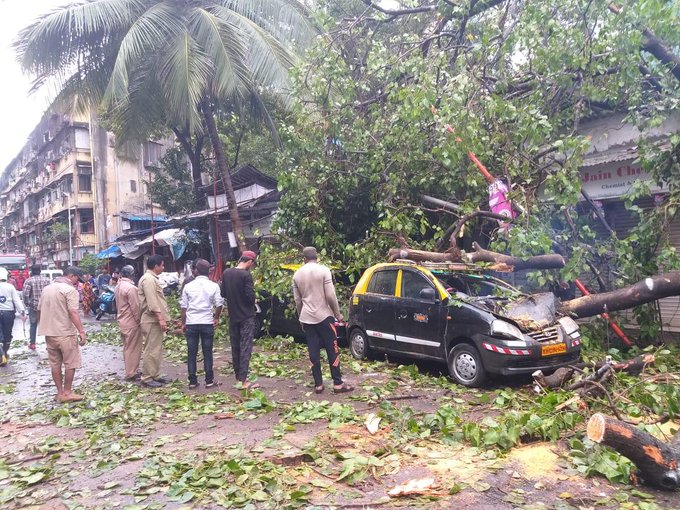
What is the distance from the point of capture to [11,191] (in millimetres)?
64125

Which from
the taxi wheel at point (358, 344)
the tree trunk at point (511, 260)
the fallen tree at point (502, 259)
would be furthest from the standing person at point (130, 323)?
the tree trunk at point (511, 260)

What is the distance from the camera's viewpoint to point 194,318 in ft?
24.0

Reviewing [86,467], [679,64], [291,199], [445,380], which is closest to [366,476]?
[86,467]

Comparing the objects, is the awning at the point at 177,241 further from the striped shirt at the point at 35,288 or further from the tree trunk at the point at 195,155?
the striped shirt at the point at 35,288

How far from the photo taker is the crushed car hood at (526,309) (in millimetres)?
7016

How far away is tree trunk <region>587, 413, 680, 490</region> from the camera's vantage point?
3.81 metres

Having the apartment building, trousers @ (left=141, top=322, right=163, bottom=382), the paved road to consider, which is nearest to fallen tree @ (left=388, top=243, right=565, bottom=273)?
trousers @ (left=141, top=322, right=163, bottom=382)

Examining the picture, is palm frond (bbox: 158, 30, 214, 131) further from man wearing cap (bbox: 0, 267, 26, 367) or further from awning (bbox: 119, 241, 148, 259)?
awning (bbox: 119, 241, 148, 259)

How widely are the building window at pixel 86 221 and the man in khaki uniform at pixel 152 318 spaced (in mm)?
37154

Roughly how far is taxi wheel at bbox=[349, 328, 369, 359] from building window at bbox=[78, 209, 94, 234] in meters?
37.4

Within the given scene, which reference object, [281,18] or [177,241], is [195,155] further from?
[281,18]

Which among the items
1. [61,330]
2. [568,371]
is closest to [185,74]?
[61,330]

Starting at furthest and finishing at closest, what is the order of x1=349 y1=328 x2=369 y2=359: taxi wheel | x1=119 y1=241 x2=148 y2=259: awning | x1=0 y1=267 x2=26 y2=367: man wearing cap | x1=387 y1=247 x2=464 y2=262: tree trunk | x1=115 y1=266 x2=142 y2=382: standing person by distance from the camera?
x1=119 y1=241 x2=148 y2=259: awning → x1=0 y1=267 x2=26 y2=367: man wearing cap → x1=349 y1=328 x2=369 y2=359: taxi wheel → x1=387 y1=247 x2=464 y2=262: tree trunk → x1=115 y1=266 x2=142 y2=382: standing person

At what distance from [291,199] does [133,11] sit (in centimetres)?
621
